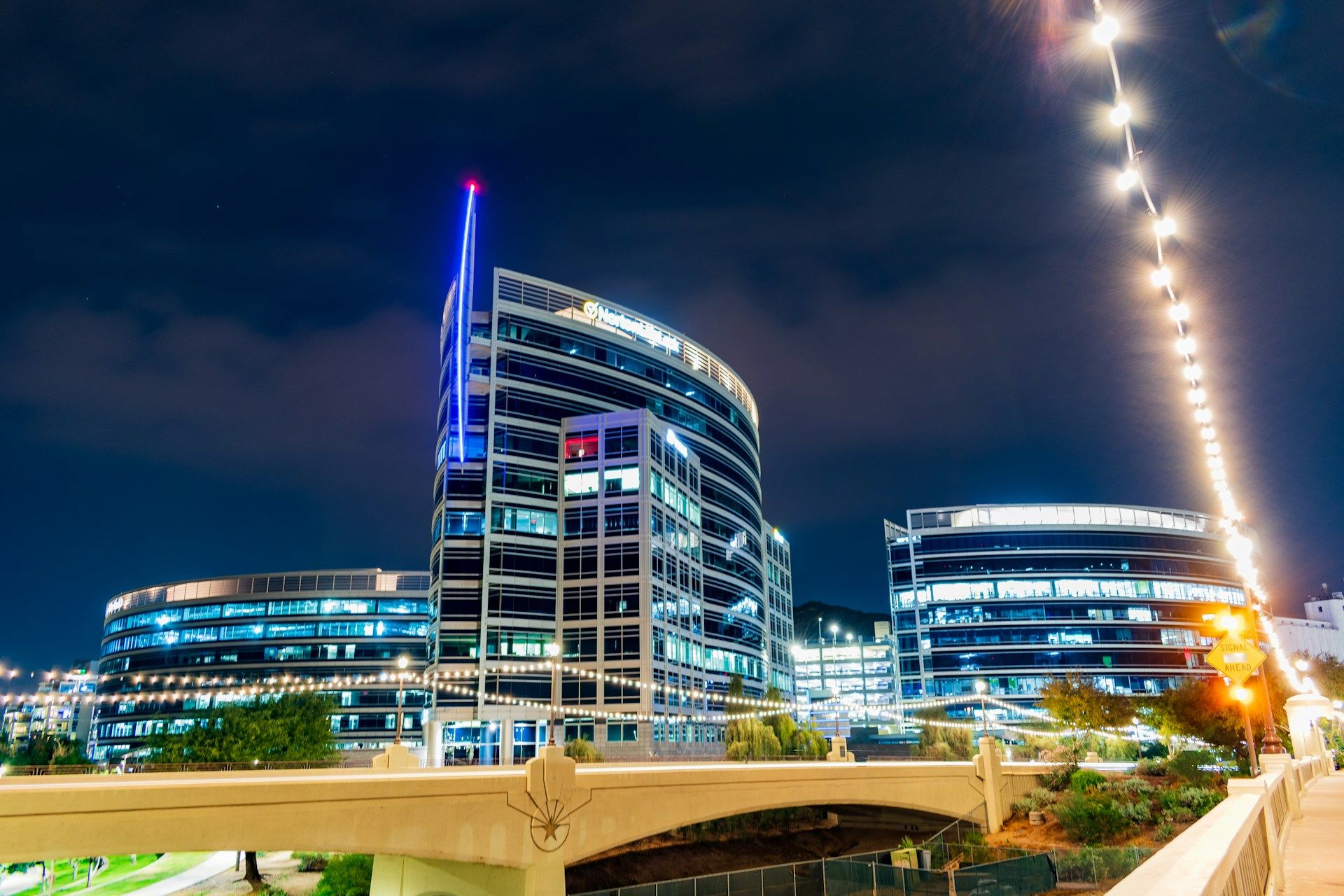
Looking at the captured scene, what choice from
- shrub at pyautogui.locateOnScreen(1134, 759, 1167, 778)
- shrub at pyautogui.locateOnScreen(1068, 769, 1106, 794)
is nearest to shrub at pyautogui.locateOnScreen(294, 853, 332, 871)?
A: shrub at pyautogui.locateOnScreen(1068, 769, 1106, 794)

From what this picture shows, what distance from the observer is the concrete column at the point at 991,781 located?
50.8 metres

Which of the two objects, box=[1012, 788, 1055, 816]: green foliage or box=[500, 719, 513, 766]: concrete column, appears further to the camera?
box=[500, 719, 513, 766]: concrete column

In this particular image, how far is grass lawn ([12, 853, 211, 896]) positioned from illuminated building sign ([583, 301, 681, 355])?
6122cm

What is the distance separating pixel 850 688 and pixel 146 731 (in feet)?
365

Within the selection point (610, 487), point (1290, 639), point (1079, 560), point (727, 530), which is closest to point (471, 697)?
point (610, 487)

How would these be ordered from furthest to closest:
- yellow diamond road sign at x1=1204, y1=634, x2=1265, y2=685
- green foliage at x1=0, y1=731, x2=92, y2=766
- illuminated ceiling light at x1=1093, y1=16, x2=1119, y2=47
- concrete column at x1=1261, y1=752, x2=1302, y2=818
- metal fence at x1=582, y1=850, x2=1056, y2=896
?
green foliage at x1=0, y1=731, x2=92, y2=766, metal fence at x1=582, y1=850, x2=1056, y2=896, yellow diamond road sign at x1=1204, y1=634, x2=1265, y2=685, concrete column at x1=1261, y1=752, x2=1302, y2=818, illuminated ceiling light at x1=1093, y1=16, x2=1119, y2=47

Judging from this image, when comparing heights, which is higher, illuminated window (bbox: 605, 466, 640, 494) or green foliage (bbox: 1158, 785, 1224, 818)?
illuminated window (bbox: 605, 466, 640, 494)

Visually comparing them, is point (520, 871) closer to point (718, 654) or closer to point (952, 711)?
point (718, 654)

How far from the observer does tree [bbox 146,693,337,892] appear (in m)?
60.2

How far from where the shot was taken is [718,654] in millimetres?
97500

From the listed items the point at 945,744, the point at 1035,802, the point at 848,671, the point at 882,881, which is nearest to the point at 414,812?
the point at 882,881

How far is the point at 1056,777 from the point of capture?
54.5 metres

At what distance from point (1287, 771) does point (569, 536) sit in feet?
238

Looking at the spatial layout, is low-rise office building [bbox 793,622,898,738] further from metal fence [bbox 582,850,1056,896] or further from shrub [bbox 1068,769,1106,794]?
metal fence [bbox 582,850,1056,896]
